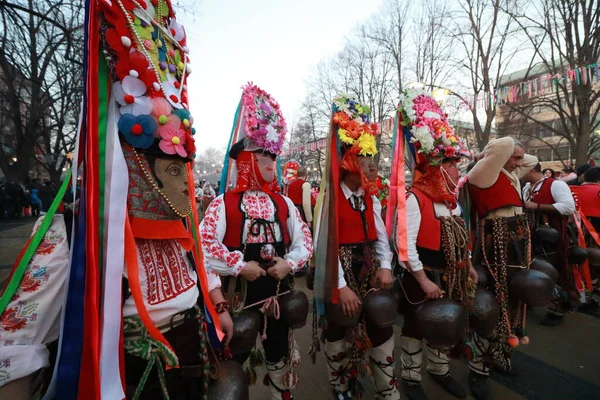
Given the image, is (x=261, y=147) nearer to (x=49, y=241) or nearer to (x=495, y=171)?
(x=49, y=241)

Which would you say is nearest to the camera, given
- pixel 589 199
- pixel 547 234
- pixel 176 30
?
pixel 176 30

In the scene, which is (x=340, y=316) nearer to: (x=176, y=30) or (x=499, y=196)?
(x=499, y=196)

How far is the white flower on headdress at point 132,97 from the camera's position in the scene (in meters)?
1.22

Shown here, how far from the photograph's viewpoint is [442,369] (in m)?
2.86

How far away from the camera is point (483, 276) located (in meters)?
2.87

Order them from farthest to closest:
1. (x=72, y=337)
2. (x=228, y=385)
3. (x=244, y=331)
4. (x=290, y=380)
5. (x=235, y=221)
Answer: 1. (x=290, y=380)
2. (x=235, y=221)
3. (x=244, y=331)
4. (x=228, y=385)
5. (x=72, y=337)

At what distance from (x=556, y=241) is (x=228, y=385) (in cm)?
451

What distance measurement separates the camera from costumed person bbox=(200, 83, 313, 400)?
83.9 inches

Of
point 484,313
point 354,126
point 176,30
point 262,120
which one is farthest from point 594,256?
point 176,30

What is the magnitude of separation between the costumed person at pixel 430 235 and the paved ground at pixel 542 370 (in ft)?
1.58

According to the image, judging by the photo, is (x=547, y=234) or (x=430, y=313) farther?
(x=547, y=234)

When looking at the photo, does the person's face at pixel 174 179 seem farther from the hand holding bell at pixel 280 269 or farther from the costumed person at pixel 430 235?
the costumed person at pixel 430 235

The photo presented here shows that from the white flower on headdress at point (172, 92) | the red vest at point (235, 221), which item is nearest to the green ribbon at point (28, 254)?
the white flower on headdress at point (172, 92)

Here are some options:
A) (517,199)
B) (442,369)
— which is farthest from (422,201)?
(442,369)
